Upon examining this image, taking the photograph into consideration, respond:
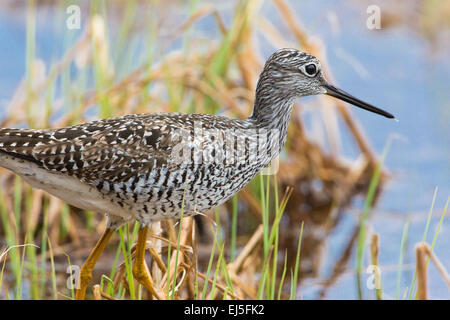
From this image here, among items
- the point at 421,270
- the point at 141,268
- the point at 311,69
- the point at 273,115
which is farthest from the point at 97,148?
the point at 421,270

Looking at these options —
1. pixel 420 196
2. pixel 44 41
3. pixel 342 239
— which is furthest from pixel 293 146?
pixel 44 41

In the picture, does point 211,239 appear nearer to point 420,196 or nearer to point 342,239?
point 342,239

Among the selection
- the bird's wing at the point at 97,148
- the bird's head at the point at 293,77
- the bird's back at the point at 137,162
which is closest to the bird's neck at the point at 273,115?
the bird's head at the point at 293,77

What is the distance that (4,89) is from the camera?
1140 centimetres

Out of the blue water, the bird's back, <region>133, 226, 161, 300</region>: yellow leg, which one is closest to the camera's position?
the bird's back

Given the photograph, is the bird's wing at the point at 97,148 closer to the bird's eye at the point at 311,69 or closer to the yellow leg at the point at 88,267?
the yellow leg at the point at 88,267

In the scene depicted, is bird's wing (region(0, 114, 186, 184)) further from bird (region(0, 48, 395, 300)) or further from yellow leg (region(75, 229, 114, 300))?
yellow leg (region(75, 229, 114, 300))

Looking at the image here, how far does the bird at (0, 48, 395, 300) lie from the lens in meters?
5.22

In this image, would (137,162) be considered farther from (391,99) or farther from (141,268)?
(391,99)

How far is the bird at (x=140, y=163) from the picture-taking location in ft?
17.1

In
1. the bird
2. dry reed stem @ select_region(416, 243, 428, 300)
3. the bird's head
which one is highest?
the bird's head

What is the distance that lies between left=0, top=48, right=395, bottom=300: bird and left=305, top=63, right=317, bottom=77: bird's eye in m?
0.65

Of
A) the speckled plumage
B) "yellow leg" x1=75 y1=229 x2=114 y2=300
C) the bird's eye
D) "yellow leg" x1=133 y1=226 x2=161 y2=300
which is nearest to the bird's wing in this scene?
the speckled plumage

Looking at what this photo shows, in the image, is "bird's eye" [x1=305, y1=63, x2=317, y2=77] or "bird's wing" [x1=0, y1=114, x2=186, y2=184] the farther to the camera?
"bird's eye" [x1=305, y1=63, x2=317, y2=77]
